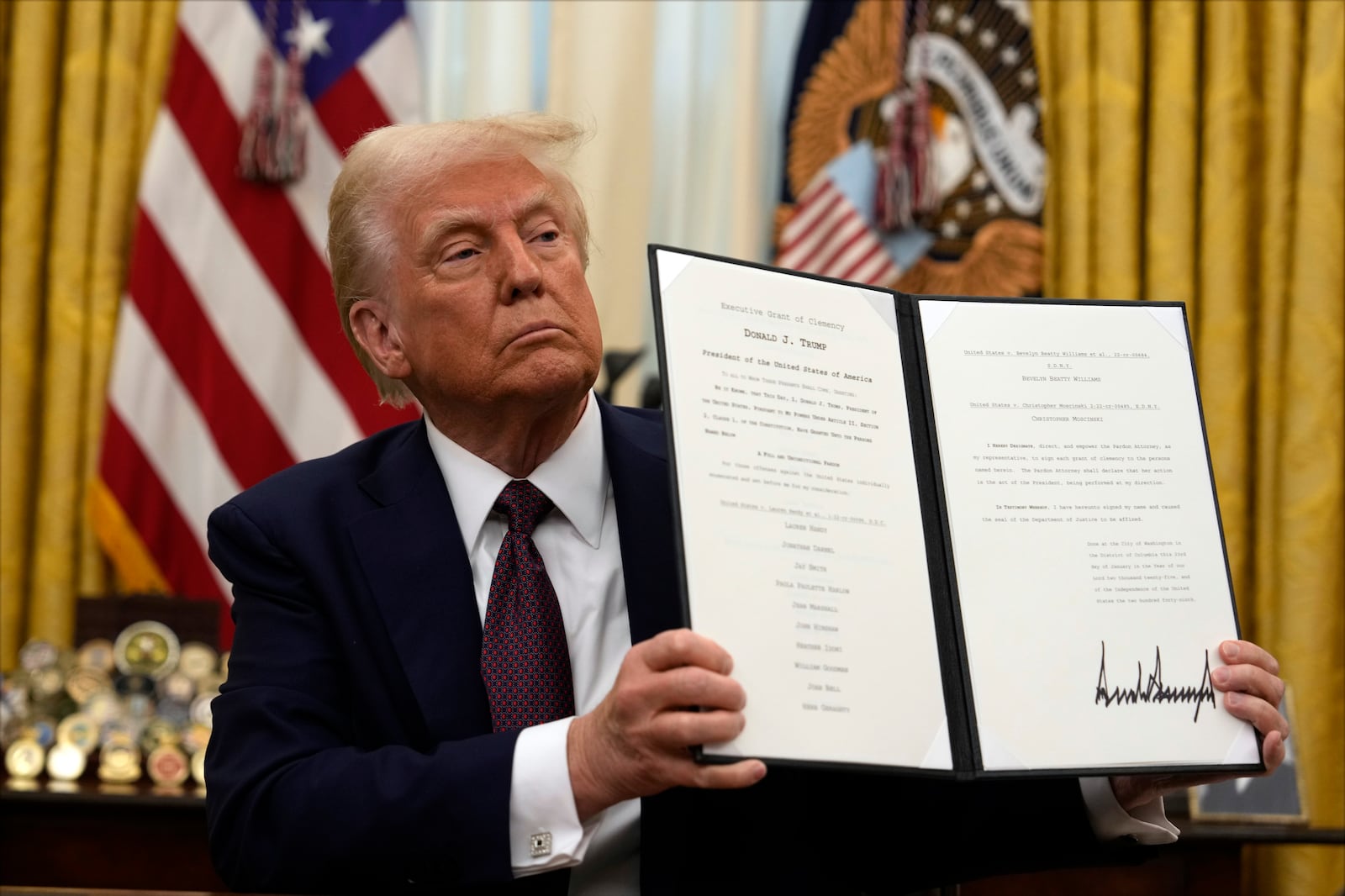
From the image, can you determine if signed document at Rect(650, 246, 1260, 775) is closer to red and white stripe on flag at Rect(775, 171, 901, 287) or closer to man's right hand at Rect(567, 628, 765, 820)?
man's right hand at Rect(567, 628, 765, 820)

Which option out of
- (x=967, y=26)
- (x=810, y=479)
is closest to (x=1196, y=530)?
(x=810, y=479)

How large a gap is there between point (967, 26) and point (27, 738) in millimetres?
2535

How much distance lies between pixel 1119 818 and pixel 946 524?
0.45 m

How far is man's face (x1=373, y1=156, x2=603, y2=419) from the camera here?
64.3 inches

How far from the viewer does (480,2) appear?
10.6 ft

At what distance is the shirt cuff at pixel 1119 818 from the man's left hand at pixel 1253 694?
0.12 metres

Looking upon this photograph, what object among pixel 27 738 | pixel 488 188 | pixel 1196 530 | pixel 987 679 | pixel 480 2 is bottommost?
pixel 27 738

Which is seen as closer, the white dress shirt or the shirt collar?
the white dress shirt

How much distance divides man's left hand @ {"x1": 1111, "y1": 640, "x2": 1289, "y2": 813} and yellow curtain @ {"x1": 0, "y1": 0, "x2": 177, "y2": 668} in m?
2.53

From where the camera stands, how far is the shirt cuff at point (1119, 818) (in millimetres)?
1519

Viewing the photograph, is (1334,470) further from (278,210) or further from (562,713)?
(278,210)
